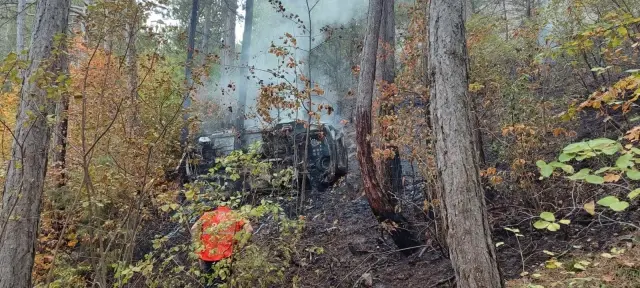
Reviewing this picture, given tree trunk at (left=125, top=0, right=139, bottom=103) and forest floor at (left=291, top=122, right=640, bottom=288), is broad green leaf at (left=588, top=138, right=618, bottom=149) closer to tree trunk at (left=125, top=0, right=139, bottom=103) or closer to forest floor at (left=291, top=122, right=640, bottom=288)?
forest floor at (left=291, top=122, right=640, bottom=288)

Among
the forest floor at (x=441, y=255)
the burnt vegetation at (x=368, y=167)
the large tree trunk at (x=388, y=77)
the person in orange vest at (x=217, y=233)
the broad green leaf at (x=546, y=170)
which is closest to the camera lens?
the broad green leaf at (x=546, y=170)

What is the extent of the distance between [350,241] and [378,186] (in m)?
1.58

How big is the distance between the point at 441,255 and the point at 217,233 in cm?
350

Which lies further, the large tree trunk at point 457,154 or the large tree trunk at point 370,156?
the large tree trunk at point 370,156

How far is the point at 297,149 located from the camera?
9469 mm

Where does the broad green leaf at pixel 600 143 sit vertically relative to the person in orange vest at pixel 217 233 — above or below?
above

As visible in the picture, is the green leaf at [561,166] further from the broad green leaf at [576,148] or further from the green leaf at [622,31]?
the green leaf at [622,31]

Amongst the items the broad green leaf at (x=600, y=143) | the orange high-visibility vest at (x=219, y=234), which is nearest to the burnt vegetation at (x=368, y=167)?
the broad green leaf at (x=600, y=143)

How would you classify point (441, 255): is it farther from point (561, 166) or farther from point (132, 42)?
point (132, 42)

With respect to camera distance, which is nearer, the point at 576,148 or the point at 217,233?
the point at 576,148

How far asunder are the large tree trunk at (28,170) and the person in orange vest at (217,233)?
2.07 m

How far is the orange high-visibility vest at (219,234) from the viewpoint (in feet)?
13.3

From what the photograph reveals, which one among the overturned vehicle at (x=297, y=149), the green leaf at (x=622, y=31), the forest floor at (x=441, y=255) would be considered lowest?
the forest floor at (x=441, y=255)

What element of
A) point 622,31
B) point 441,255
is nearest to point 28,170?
point 441,255
